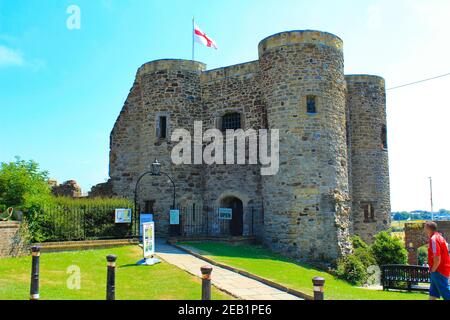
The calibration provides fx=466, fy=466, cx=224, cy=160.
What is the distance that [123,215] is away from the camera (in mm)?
18656

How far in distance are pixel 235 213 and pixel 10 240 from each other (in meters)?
11.5

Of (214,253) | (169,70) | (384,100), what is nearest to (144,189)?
(169,70)

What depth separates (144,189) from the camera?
23875mm

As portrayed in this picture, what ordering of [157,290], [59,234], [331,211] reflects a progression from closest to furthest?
[157,290], [59,234], [331,211]

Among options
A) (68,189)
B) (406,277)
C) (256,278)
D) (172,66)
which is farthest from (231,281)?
(68,189)

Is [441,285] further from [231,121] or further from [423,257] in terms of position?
[423,257]

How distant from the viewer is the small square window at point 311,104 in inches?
815

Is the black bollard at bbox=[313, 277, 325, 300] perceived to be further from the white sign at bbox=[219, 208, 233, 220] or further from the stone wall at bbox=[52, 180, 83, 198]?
the stone wall at bbox=[52, 180, 83, 198]

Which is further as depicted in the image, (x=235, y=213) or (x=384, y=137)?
(x=384, y=137)

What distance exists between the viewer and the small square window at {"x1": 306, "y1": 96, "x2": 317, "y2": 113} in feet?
67.9

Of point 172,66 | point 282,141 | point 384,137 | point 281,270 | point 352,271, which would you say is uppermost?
point 172,66

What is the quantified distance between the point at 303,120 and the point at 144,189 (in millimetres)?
8922
